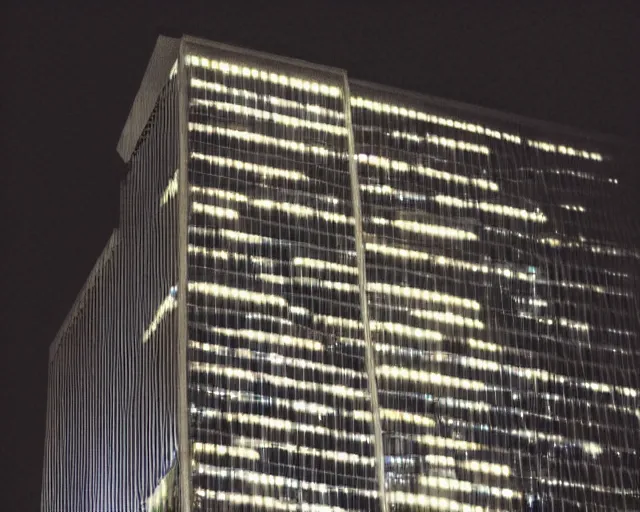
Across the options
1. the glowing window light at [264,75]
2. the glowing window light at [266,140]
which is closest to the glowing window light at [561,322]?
the glowing window light at [266,140]

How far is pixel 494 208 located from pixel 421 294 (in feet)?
47.9

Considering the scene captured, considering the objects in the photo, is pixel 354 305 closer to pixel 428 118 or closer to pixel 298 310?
pixel 298 310

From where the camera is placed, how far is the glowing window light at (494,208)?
144000mm

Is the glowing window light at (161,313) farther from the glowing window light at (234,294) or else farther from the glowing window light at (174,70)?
the glowing window light at (174,70)

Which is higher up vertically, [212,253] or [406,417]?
[212,253]

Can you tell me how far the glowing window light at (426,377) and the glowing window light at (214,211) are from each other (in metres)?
18.9

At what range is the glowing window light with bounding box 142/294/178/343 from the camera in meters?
126

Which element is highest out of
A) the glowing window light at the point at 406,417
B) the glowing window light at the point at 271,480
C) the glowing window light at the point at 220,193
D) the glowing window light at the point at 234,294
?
the glowing window light at the point at 220,193

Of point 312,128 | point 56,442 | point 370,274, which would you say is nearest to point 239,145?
point 312,128

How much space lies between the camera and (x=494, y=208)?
5778 inches

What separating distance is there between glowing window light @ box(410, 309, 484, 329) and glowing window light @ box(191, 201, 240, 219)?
65.7ft

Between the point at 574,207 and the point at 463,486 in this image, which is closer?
the point at 463,486

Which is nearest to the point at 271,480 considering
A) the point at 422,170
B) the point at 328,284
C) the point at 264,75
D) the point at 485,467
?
the point at 328,284

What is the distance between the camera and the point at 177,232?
12662cm
